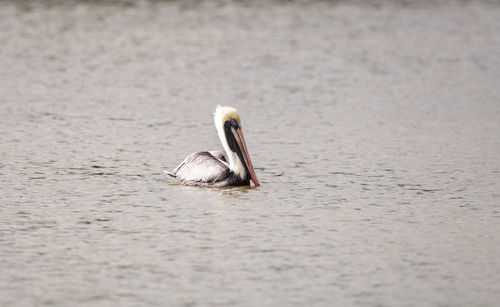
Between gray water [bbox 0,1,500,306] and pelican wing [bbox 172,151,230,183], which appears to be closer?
gray water [bbox 0,1,500,306]

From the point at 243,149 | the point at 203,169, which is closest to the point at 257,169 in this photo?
the point at 243,149

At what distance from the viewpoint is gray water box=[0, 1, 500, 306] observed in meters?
5.18

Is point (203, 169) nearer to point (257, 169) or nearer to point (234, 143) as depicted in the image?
point (234, 143)

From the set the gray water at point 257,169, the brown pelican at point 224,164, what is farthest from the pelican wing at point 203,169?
the gray water at point 257,169

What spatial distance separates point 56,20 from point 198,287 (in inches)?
598

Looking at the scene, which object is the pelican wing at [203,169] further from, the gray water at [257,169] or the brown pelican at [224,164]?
the gray water at [257,169]

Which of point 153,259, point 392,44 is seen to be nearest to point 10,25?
point 392,44

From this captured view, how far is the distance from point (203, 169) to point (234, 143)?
0.35 meters

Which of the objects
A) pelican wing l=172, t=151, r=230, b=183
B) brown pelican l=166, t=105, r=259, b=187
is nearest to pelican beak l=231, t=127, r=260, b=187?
brown pelican l=166, t=105, r=259, b=187

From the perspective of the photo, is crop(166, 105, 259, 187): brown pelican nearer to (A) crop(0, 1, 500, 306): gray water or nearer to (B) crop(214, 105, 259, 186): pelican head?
(B) crop(214, 105, 259, 186): pelican head

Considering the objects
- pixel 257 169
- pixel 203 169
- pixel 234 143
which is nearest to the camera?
pixel 203 169

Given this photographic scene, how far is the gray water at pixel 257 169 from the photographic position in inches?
204

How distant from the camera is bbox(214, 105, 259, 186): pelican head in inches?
299

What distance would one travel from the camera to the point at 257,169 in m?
8.18
